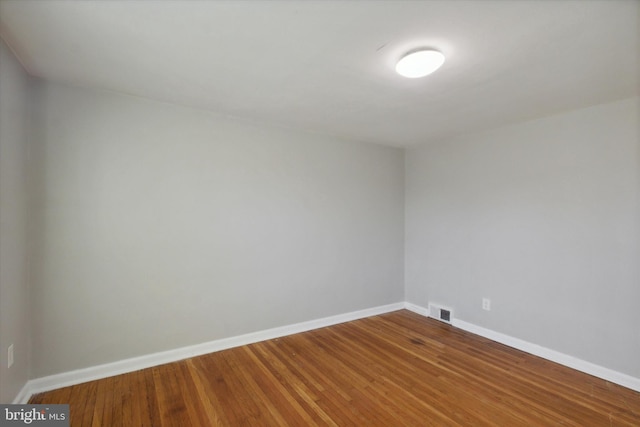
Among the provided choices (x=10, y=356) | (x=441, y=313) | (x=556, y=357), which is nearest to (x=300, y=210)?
(x=441, y=313)

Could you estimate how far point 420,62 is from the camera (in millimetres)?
1728

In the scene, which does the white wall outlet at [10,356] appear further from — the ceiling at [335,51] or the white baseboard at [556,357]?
the white baseboard at [556,357]

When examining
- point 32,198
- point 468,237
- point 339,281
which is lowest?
point 339,281

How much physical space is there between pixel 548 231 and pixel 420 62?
2.21 m

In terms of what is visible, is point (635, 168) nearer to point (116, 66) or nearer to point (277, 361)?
point (277, 361)

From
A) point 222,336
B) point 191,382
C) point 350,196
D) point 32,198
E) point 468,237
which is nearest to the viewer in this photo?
point 32,198

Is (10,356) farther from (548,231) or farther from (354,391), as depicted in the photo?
(548,231)

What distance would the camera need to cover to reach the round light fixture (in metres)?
1.68

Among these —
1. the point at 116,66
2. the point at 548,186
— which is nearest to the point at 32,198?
the point at 116,66

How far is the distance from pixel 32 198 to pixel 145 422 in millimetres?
1781

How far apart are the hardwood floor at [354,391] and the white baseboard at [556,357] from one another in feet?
0.24

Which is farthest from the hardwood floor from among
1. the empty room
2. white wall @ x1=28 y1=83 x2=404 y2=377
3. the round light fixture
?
the round light fixture

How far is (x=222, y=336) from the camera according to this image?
113 inches

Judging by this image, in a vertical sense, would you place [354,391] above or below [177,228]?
below
